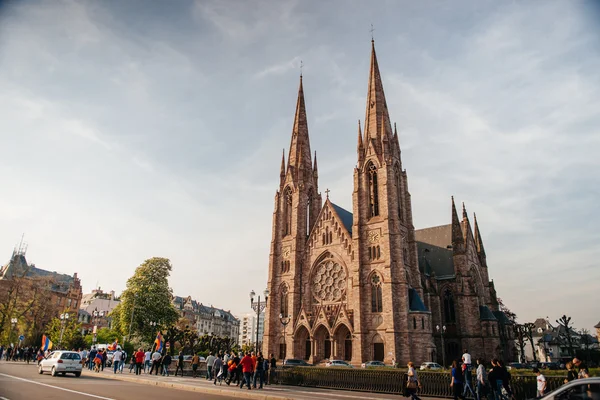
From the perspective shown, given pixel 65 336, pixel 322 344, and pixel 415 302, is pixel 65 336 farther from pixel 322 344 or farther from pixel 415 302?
pixel 415 302

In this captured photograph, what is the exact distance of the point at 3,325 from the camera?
1992 inches

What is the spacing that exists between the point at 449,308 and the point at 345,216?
1690cm

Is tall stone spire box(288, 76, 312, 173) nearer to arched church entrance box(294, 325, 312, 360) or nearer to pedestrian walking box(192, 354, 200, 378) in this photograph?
arched church entrance box(294, 325, 312, 360)

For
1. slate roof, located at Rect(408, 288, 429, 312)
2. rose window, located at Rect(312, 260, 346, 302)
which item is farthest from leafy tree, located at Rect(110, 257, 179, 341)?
slate roof, located at Rect(408, 288, 429, 312)

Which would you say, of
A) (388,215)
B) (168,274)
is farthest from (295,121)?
(168,274)

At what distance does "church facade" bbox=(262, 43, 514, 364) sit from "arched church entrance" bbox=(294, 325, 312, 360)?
11 cm

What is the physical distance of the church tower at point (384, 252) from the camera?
36.4m

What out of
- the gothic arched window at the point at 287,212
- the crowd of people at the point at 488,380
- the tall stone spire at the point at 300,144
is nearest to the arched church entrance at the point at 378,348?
the gothic arched window at the point at 287,212

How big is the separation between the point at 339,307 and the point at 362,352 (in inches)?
220

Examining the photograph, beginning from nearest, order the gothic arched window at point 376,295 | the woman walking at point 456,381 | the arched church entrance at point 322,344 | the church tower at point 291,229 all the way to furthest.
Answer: the woman walking at point 456,381 → the gothic arched window at point 376,295 → the arched church entrance at point 322,344 → the church tower at point 291,229

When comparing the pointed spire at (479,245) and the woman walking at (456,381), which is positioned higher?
the pointed spire at (479,245)

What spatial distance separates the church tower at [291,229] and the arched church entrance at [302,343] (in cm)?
194

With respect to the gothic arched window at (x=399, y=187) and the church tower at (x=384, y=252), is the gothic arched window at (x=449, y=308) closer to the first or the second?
the church tower at (x=384, y=252)

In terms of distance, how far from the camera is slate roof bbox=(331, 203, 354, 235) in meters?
47.2
